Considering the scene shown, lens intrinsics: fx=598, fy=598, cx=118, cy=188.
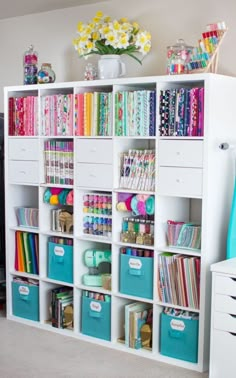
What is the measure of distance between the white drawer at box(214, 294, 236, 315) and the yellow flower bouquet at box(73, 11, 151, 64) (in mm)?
1743

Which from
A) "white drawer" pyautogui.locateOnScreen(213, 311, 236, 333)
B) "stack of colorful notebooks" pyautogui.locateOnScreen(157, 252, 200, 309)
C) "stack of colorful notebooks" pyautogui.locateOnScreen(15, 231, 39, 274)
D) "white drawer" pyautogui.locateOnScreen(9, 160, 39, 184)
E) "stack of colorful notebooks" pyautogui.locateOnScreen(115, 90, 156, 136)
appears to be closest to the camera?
"white drawer" pyautogui.locateOnScreen(213, 311, 236, 333)

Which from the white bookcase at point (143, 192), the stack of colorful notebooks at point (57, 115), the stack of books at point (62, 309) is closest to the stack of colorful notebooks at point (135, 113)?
the white bookcase at point (143, 192)

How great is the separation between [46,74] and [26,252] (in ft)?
4.29

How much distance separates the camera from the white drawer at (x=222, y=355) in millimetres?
3264

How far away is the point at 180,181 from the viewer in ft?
11.7

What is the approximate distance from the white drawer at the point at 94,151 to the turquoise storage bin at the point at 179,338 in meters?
1.07

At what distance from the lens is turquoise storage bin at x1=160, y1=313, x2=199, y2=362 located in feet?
11.8

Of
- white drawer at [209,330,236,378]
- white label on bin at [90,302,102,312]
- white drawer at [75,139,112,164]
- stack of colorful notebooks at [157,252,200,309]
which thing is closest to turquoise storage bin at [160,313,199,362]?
stack of colorful notebooks at [157,252,200,309]

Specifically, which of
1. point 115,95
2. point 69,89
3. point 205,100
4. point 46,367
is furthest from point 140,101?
point 46,367

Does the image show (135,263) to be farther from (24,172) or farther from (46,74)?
(46,74)

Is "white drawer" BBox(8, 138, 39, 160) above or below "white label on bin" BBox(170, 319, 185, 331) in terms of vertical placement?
above

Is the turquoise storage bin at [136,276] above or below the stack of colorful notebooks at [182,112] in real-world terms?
below

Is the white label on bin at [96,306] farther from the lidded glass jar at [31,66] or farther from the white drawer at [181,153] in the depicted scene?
the lidded glass jar at [31,66]

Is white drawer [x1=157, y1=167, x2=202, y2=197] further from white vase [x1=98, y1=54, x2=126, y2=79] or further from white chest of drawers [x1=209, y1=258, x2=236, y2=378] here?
white vase [x1=98, y1=54, x2=126, y2=79]
